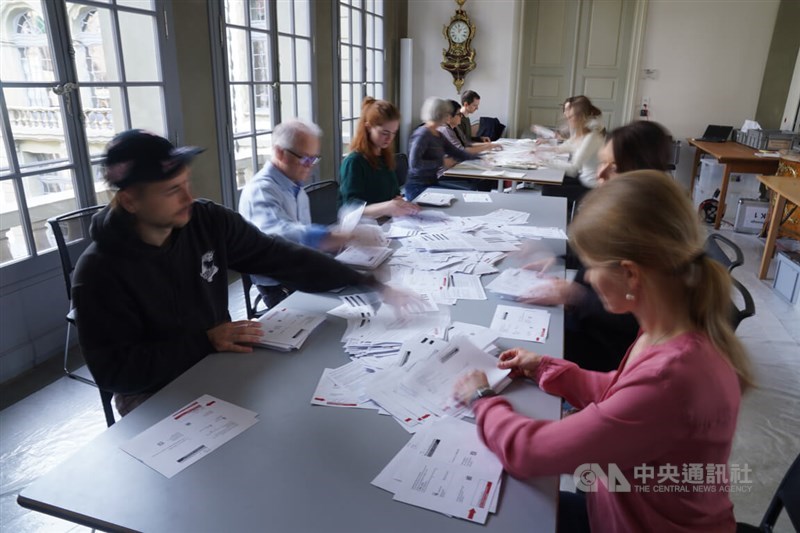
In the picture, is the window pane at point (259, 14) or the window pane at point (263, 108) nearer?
the window pane at point (259, 14)

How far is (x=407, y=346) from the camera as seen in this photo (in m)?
1.48

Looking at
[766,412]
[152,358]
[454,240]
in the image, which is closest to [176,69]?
[454,240]

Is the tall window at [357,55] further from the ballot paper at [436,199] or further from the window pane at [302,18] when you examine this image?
the ballot paper at [436,199]

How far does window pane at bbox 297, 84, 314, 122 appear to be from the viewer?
5031 mm

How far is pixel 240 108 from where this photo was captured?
13.6ft

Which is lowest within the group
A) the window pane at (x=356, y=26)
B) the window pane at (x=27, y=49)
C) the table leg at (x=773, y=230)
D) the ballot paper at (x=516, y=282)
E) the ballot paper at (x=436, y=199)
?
the table leg at (x=773, y=230)

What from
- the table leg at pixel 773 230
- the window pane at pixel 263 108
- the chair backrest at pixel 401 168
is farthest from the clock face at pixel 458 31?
the table leg at pixel 773 230

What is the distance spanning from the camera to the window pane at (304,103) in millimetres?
5031

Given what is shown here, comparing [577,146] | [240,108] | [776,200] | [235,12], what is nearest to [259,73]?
[240,108]

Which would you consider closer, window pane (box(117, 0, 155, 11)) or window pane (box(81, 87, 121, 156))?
window pane (box(81, 87, 121, 156))

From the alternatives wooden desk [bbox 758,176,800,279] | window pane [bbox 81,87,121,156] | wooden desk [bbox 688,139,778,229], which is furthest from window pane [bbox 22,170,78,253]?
wooden desk [bbox 688,139,778,229]

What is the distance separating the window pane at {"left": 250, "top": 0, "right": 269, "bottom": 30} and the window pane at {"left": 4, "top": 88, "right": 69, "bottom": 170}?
1916 millimetres

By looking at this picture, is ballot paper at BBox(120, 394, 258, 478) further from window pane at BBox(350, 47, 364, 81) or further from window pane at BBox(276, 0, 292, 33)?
window pane at BBox(350, 47, 364, 81)

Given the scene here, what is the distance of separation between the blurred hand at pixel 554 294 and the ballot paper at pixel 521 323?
2.2 inches
